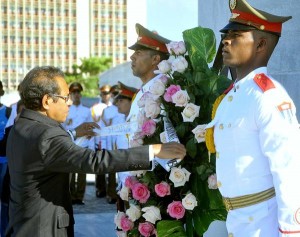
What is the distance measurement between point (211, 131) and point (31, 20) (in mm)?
110086

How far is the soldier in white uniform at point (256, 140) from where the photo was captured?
2363mm

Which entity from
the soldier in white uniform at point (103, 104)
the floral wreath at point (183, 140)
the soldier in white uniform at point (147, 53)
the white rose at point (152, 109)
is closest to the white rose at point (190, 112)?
the floral wreath at point (183, 140)

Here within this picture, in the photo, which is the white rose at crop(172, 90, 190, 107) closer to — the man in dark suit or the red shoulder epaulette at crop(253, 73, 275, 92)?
the man in dark suit

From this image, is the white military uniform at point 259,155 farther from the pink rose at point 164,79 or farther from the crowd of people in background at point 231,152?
the pink rose at point 164,79

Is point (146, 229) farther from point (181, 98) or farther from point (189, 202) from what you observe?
point (181, 98)

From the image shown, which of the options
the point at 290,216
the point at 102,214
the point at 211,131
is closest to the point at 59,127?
the point at 211,131

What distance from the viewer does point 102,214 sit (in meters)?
8.22

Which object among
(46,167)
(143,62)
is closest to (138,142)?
(46,167)

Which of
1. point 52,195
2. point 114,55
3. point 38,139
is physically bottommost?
point 114,55

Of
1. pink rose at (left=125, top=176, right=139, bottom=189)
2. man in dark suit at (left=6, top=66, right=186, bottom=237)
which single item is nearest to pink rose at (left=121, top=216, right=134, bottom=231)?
pink rose at (left=125, top=176, right=139, bottom=189)

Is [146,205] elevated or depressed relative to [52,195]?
depressed

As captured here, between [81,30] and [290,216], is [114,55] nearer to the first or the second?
[81,30]

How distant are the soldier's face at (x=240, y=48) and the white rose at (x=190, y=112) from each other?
65 centimetres

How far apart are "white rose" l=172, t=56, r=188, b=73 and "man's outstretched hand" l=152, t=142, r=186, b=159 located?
57cm
